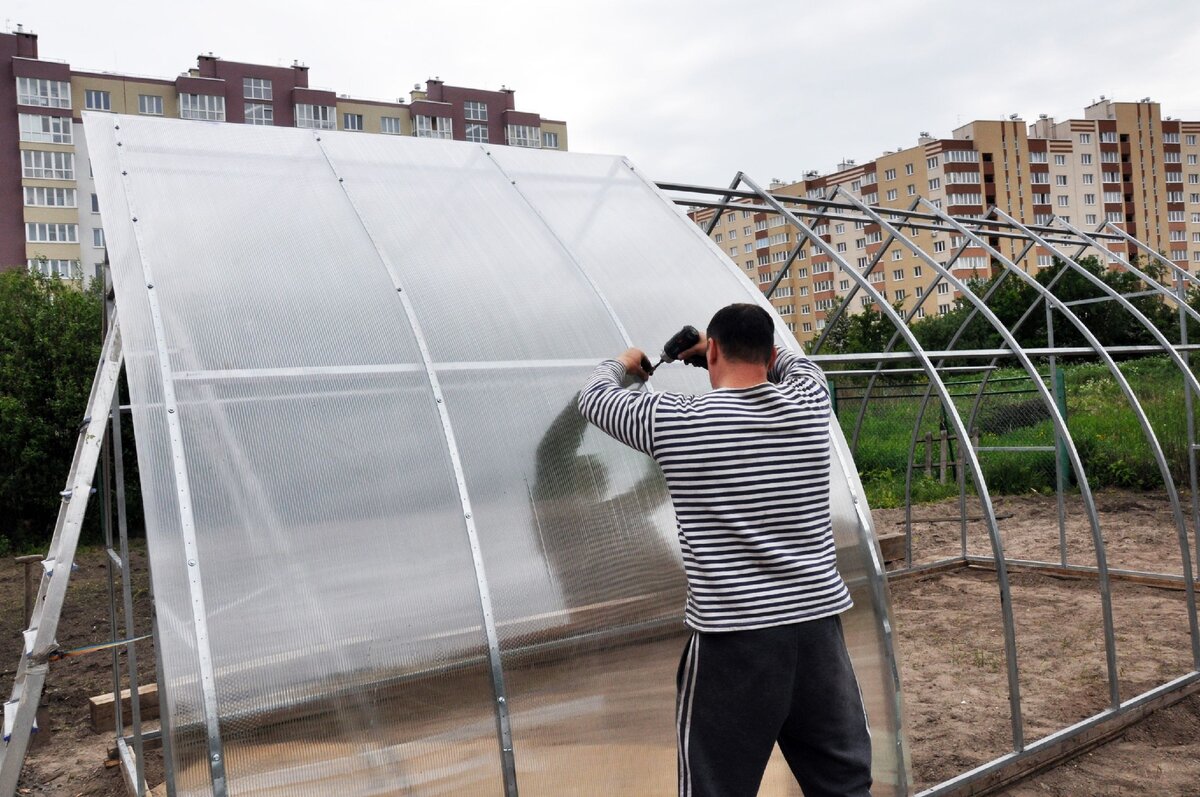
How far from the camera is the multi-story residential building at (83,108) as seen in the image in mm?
42906

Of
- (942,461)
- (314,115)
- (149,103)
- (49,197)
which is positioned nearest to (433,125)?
(314,115)

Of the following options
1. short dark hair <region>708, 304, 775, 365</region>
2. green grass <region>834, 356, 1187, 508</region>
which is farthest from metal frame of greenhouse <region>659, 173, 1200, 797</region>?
green grass <region>834, 356, 1187, 508</region>

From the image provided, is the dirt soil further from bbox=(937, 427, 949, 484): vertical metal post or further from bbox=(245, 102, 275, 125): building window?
bbox=(245, 102, 275, 125): building window

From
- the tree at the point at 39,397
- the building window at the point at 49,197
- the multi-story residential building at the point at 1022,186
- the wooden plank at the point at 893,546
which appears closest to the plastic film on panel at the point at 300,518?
the wooden plank at the point at 893,546

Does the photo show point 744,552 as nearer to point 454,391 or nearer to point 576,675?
point 576,675

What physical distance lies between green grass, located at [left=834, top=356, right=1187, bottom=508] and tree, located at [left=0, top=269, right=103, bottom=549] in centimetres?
1353

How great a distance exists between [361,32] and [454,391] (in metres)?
40.4

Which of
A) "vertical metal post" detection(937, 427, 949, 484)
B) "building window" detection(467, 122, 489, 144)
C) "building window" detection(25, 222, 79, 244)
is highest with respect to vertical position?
"building window" detection(467, 122, 489, 144)

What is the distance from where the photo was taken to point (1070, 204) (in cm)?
7725

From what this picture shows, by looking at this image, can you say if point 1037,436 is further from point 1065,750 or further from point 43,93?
point 43,93

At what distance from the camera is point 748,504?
2.97 m

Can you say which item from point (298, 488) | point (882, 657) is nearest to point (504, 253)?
point (298, 488)

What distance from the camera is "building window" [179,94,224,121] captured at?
47.4m

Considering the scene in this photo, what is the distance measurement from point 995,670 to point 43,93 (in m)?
49.9
